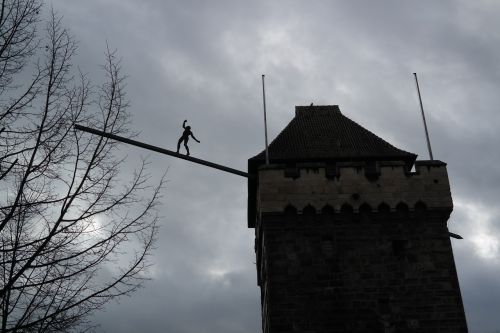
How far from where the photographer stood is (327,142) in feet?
65.6

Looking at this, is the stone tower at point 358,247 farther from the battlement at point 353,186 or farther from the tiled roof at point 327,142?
the tiled roof at point 327,142

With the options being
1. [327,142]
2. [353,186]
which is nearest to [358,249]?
[353,186]

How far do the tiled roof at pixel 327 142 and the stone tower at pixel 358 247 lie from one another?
57cm

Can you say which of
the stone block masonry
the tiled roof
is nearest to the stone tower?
the stone block masonry

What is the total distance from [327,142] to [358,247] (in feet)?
15.0

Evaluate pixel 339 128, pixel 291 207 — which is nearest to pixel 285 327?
pixel 291 207

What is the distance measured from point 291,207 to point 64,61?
8.87m

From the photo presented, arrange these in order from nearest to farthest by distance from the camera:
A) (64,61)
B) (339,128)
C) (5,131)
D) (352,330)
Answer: (5,131)
(64,61)
(352,330)
(339,128)

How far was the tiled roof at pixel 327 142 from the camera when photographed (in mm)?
19062

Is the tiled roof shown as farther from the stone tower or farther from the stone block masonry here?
the stone block masonry

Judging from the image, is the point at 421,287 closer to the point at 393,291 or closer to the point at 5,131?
the point at 393,291

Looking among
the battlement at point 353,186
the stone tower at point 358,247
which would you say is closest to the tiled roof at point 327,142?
the stone tower at point 358,247

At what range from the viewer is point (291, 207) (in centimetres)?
1708

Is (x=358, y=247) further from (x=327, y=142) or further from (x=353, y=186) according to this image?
(x=327, y=142)
